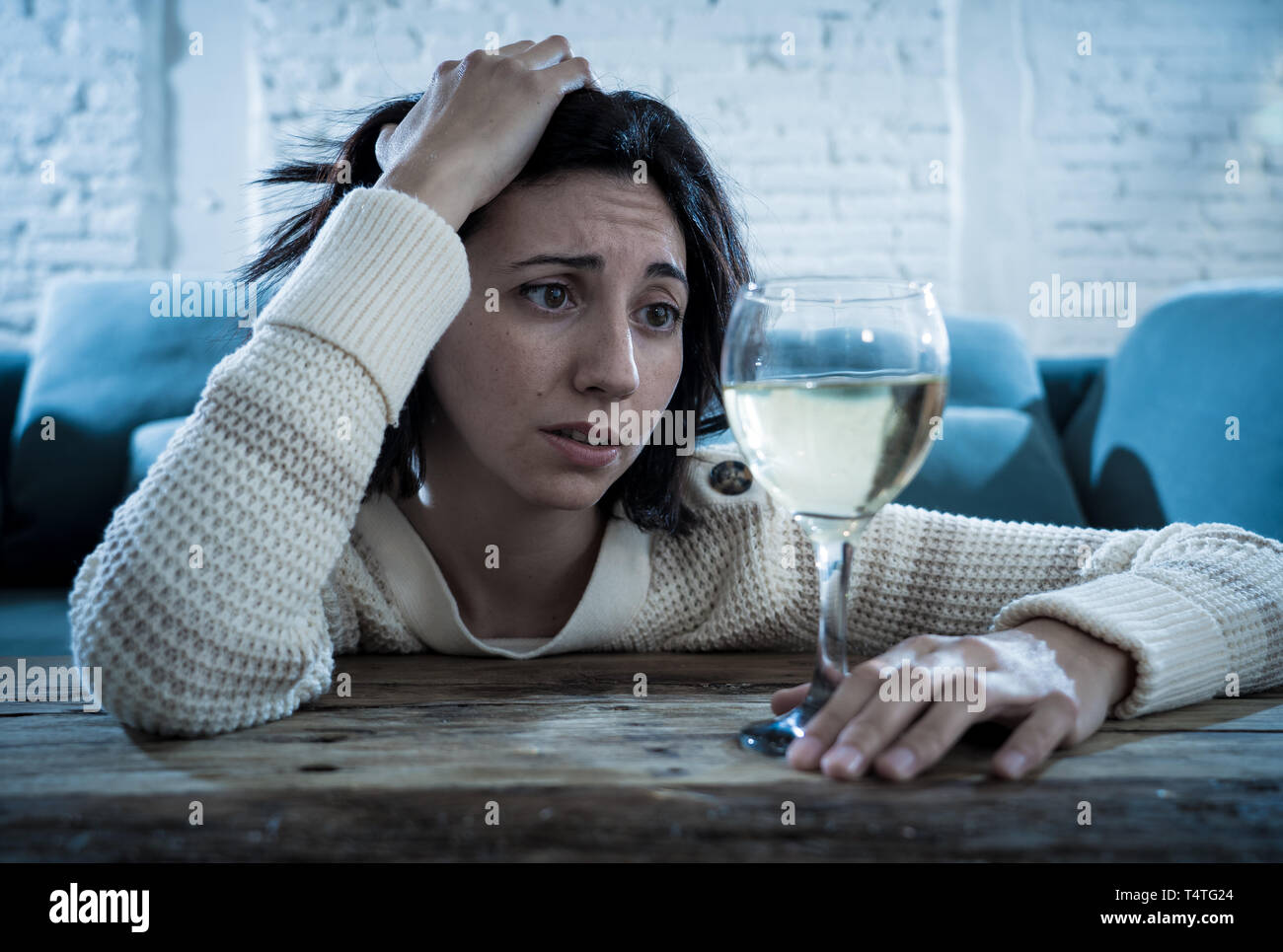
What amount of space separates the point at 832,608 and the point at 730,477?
1.92ft

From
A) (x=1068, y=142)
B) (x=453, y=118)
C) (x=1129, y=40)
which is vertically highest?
(x=1129, y=40)

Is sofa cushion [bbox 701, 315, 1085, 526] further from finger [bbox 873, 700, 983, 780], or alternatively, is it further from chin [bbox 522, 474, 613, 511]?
finger [bbox 873, 700, 983, 780]

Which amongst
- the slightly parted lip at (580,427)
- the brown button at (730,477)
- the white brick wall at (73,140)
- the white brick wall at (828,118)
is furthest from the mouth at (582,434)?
the white brick wall at (73,140)

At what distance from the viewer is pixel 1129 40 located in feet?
11.8

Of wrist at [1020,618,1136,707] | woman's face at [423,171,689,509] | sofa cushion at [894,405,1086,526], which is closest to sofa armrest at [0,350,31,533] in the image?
woman's face at [423,171,689,509]

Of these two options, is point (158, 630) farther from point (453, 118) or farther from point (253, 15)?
point (253, 15)

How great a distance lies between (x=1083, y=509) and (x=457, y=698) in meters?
1.63

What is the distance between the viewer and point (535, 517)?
1080 mm

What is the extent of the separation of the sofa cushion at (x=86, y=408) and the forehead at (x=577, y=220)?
3.28ft

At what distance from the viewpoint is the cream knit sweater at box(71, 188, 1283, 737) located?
2.19 feet
